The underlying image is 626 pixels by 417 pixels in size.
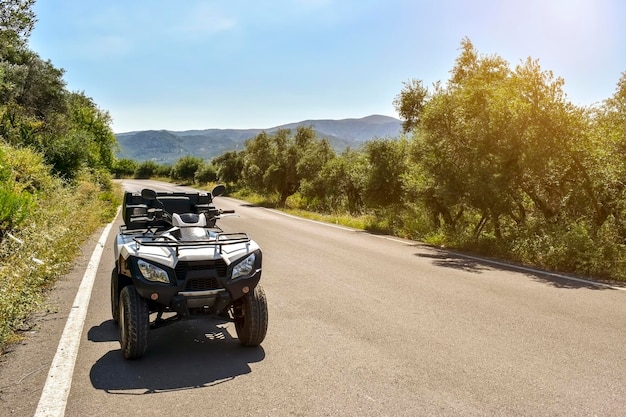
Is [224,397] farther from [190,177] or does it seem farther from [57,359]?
[190,177]

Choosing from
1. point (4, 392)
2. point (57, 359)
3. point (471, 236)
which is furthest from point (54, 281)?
point (471, 236)

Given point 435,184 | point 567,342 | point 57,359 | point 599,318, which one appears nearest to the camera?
point 57,359

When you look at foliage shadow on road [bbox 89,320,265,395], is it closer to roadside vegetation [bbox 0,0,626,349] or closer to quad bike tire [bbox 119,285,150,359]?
quad bike tire [bbox 119,285,150,359]

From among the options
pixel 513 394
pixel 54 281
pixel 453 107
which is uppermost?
pixel 453 107

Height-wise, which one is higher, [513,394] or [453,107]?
[453,107]

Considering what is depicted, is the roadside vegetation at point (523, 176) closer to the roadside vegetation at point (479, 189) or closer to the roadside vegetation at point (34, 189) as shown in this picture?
the roadside vegetation at point (479, 189)

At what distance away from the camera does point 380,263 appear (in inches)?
434

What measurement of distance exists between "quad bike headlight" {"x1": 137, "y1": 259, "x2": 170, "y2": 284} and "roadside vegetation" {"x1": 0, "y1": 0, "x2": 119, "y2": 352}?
1.86m

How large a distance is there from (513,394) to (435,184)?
12.5m

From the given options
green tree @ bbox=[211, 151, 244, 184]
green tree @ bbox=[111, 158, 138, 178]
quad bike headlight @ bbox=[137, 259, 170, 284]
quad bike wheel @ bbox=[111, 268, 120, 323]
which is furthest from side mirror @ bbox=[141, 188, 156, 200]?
green tree @ bbox=[111, 158, 138, 178]

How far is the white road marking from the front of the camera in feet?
12.7

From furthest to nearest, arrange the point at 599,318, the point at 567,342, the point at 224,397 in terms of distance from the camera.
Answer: the point at 599,318 < the point at 567,342 < the point at 224,397

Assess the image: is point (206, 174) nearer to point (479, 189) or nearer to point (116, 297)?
point (479, 189)

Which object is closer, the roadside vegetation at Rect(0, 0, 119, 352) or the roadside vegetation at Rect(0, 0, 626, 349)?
the roadside vegetation at Rect(0, 0, 119, 352)
